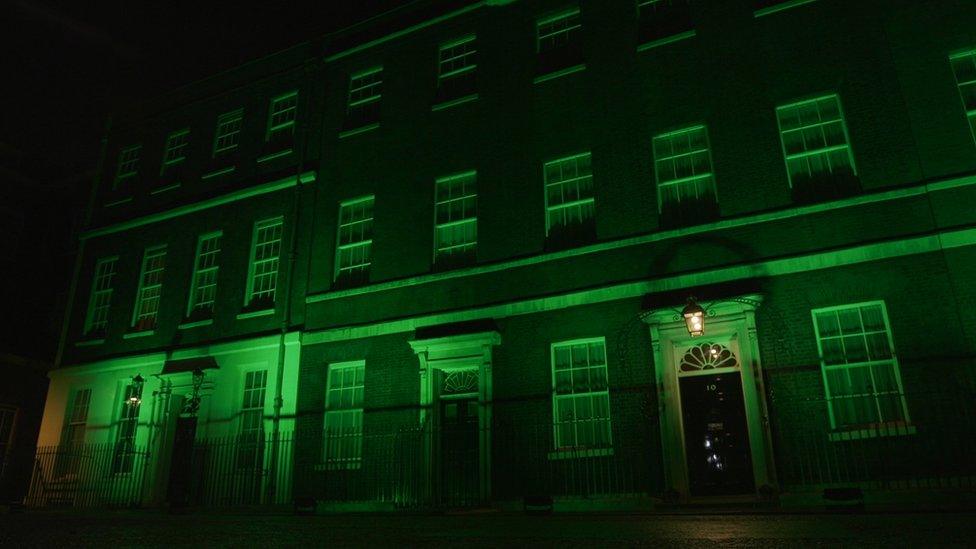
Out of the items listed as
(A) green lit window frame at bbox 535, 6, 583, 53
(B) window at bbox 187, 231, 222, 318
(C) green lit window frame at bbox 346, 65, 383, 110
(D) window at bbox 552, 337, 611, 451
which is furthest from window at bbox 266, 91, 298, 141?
(D) window at bbox 552, 337, 611, 451

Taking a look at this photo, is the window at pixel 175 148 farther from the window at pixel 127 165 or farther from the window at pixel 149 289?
the window at pixel 149 289

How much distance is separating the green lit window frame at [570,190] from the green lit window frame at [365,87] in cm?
596

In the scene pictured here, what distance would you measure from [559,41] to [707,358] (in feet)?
27.1

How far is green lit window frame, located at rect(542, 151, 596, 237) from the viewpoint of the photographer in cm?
1330

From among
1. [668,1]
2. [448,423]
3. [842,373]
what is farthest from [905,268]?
[448,423]

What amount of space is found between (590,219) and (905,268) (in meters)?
5.72

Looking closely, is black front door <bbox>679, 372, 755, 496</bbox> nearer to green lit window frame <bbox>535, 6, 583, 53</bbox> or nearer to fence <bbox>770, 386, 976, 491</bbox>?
fence <bbox>770, 386, 976, 491</bbox>

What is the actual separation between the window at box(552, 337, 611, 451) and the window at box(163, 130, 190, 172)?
48.3 feet

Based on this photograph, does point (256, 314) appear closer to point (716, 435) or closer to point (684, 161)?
point (684, 161)

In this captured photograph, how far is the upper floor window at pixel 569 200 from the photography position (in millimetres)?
13195

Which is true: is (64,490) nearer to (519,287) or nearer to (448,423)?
(448,423)

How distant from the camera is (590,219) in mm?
13156

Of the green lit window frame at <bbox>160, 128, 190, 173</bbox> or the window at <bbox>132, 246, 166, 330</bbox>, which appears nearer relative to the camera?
the window at <bbox>132, 246, 166, 330</bbox>

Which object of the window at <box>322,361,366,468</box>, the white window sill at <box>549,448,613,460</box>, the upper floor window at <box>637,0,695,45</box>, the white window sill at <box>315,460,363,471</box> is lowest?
the white window sill at <box>315,460,363,471</box>
